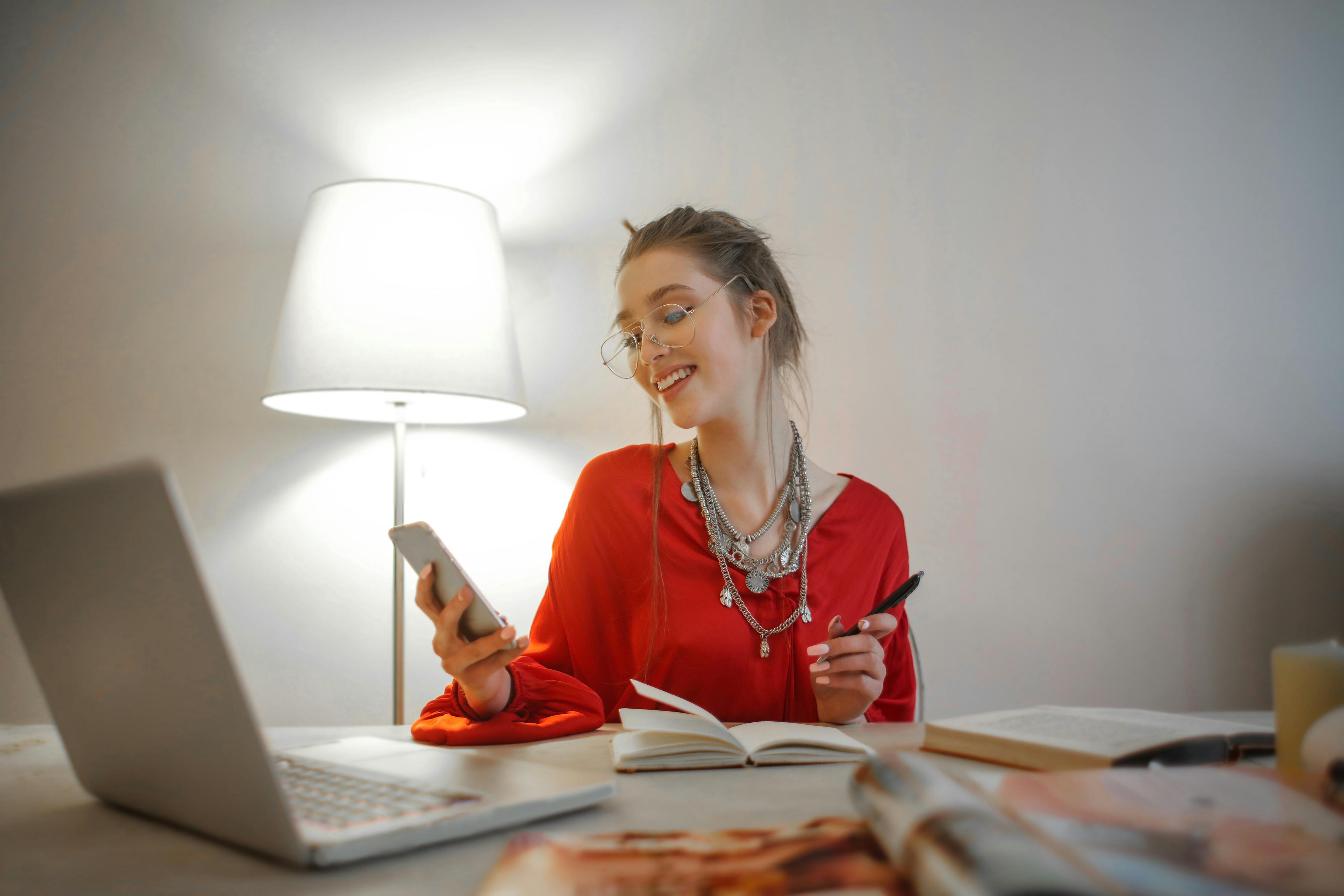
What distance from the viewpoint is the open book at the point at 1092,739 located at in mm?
662

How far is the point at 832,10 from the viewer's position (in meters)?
1.96

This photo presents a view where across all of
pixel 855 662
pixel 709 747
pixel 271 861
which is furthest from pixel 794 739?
pixel 271 861

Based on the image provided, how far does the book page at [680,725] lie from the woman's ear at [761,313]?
777 millimetres

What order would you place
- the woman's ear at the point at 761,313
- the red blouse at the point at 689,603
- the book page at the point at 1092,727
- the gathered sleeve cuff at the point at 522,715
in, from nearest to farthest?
the book page at the point at 1092,727
the gathered sleeve cuff at the point at 522,715
the red blouse at the point at 689,603
the woman's ear at the point at 761,313

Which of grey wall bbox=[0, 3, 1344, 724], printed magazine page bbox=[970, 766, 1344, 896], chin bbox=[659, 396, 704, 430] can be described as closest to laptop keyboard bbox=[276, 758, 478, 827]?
printed magazine page bbox=[970, 766, 1344, 896]

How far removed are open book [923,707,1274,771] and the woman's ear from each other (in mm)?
786

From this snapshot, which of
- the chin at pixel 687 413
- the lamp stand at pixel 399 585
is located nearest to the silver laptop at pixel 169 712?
the chin at pixel 687 413

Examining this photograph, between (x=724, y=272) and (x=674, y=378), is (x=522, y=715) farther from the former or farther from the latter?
(x=724, y=272)

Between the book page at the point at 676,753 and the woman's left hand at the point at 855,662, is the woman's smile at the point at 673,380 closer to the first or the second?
the woman's left hand at the point at 855,662

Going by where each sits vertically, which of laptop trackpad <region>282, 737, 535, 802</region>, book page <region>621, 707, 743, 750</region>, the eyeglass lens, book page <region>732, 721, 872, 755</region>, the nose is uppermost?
the eyeglass lens

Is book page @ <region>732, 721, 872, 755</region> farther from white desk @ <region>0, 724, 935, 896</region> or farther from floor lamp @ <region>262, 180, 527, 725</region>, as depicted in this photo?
floor lamp @ <region>262, 180, 527, 725</region>

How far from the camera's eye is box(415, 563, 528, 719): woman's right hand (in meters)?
0.85

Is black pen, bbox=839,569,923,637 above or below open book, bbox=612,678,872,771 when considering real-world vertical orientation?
above

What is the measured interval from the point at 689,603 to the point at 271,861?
2.90 feet
